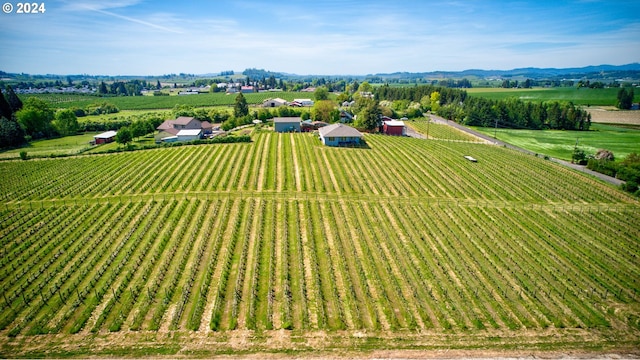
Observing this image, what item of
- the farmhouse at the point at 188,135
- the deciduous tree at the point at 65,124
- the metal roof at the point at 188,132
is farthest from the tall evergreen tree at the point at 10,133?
the farmhouse at the point at 188,135

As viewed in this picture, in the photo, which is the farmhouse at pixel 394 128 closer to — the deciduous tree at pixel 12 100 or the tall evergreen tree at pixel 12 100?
the deciduous tree at pixel 12 100

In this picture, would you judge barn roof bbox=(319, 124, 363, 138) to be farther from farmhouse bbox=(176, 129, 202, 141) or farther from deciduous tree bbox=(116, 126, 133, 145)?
deciduous tree bbox=(116, 126, 133, 145)

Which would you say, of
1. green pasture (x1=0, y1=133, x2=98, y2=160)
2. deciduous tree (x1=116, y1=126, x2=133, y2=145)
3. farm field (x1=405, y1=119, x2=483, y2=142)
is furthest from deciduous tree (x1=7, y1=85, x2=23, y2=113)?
farm field (x1=405, y1=119, x2=483, y2=142)

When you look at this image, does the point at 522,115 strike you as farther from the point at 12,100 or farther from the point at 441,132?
the point at 12,100

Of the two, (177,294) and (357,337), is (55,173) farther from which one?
(357,337)

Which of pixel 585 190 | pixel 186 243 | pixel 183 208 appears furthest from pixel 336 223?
pixel 585 190
